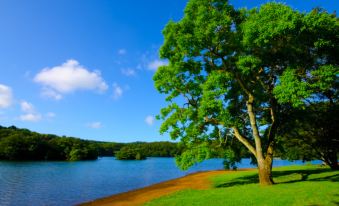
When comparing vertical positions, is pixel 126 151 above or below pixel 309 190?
above

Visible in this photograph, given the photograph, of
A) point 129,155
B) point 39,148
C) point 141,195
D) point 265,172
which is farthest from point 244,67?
point 129,155

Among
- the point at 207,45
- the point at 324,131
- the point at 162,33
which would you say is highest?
the point at 162,33

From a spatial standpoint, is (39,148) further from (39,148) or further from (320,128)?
(320,128)

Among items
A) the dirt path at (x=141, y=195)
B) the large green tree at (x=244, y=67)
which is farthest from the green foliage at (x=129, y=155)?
the large green tree at (x=244, y=67)

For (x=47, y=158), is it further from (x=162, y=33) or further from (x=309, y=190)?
(x=309, y=190)

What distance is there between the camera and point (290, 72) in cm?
2130

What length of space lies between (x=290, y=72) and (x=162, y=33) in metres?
12.1

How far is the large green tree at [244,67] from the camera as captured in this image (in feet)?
68.8

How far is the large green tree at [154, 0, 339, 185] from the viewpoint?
2098 centimetres

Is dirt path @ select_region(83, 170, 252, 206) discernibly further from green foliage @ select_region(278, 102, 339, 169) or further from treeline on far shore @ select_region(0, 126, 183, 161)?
treeline on far shore @ select_region(0, 126, 183, 161)

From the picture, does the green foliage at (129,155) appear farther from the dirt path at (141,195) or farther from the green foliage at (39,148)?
the dirt path at (141,195)

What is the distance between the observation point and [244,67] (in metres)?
22.9

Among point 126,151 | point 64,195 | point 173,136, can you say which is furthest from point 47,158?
point 173,136

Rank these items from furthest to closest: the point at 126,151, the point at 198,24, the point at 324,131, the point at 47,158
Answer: the point at 126,151 < the point at 47,158 < the point at 324,131 < the point at 198,24
